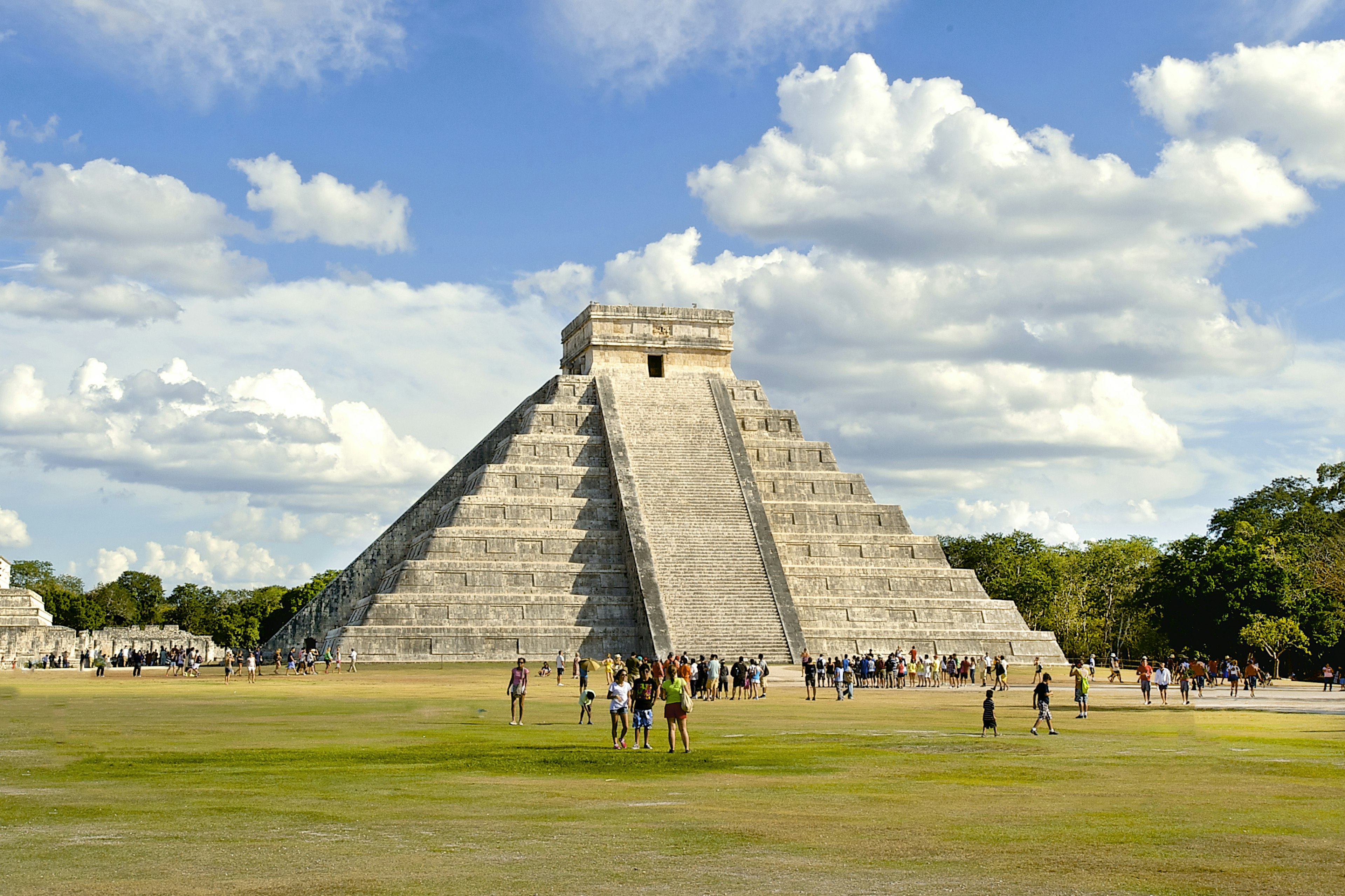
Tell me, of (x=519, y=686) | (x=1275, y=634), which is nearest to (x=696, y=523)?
(x=1275, y=634)

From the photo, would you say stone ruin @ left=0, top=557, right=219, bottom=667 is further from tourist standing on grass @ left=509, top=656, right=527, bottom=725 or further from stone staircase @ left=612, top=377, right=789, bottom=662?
tourist standing on grass @ left=509, top=656, right=527, bottom=725

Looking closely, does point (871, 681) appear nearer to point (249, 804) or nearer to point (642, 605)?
point (642, 605)

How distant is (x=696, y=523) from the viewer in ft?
153

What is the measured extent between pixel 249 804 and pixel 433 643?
98.7 ft

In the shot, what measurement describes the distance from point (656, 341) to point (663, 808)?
42380 mm

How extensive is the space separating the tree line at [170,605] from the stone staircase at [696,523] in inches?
1409

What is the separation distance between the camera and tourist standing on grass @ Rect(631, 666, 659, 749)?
18.6m

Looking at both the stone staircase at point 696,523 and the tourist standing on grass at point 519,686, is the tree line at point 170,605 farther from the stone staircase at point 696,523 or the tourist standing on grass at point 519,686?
the tourist standing on grass at point 519,686

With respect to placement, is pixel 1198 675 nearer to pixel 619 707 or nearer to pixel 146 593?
pixel 619 707

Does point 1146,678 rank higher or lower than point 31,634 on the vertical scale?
lower

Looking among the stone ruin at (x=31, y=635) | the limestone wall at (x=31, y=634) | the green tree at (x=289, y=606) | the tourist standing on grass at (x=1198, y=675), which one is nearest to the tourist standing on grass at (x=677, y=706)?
the tourist standing on grass at (x=1198, y=675)

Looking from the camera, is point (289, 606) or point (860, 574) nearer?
point (860, 574)

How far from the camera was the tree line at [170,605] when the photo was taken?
90.5 metres

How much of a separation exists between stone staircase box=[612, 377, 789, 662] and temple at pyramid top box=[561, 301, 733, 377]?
2.59ft
